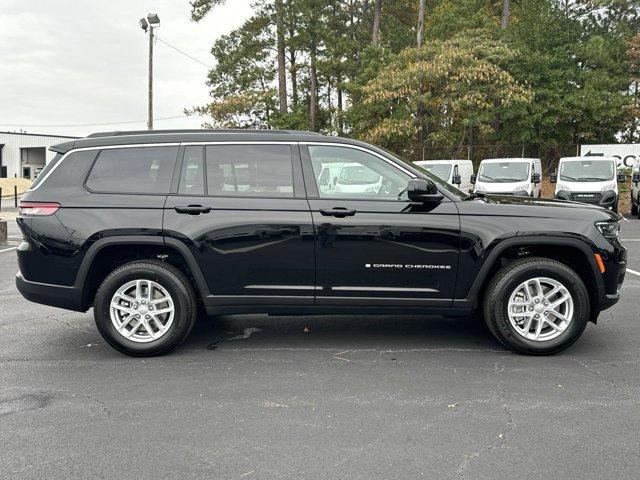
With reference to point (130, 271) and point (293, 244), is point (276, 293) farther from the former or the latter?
point (130, 271)

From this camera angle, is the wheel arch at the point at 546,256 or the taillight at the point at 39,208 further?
the taillight at the point at 39,208

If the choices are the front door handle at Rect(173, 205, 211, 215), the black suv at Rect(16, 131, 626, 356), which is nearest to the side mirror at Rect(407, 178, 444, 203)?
the black suv at Rect(16, 131, 626, 356)

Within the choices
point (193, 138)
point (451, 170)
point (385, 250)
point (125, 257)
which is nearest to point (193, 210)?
point (193, 138)

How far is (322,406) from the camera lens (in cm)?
405

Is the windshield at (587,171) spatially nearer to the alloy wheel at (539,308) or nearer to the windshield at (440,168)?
the windshield at (440,168)

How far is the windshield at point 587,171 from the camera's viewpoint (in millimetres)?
18797

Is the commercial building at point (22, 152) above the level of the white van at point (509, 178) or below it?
above

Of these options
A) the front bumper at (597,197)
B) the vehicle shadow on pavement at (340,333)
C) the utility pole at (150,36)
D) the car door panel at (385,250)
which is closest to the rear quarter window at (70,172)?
the vehicle shadow on pavement at (340,333)

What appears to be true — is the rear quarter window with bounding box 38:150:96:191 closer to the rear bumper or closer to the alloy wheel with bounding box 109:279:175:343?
the rear bumper

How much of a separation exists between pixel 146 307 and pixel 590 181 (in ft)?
55.2

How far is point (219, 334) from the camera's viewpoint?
5926 mm

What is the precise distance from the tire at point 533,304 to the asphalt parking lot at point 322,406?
0.13 meters

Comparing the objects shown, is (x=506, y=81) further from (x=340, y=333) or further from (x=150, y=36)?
(x=340, y=333)

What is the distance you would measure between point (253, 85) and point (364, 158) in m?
38.3
